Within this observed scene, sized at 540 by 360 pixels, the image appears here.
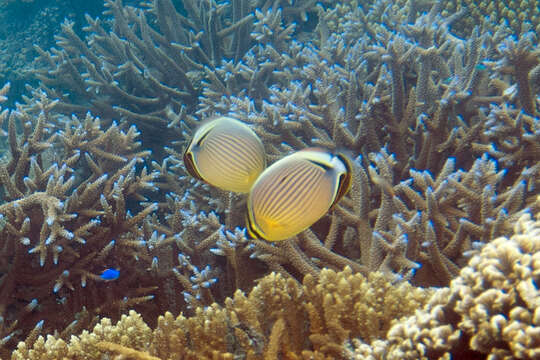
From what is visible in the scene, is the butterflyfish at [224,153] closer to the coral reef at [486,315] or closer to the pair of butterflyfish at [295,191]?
the pair of butterflyfish at [295,191]

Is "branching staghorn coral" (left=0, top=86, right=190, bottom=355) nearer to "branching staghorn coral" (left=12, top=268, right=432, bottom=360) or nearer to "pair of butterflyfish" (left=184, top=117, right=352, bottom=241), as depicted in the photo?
Result: "branching staghorn coral" (left=12, top=268, right=432, bottom=360)

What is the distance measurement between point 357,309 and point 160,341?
1008 mm

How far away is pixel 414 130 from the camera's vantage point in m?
3.47

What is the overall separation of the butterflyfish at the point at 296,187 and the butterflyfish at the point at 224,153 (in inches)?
12.9

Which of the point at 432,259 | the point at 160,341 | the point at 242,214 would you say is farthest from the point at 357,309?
the point at 242,214

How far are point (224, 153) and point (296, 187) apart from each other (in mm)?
458

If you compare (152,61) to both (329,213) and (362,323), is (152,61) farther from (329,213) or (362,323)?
(362,323)

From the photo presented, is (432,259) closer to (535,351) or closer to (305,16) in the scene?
(535,351)

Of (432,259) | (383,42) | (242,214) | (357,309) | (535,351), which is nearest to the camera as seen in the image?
(535,351)

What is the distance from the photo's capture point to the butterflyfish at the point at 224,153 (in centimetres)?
191

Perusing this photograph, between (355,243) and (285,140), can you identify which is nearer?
(355,243)

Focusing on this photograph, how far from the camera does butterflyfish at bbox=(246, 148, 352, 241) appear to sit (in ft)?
5.24

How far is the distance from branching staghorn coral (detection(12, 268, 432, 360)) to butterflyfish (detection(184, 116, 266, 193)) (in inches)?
25.3

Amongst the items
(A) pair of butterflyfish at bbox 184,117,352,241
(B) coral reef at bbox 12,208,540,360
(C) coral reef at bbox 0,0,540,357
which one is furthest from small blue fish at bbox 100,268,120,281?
(A) pair of butterflyfish at bbox 184,117,352,241
